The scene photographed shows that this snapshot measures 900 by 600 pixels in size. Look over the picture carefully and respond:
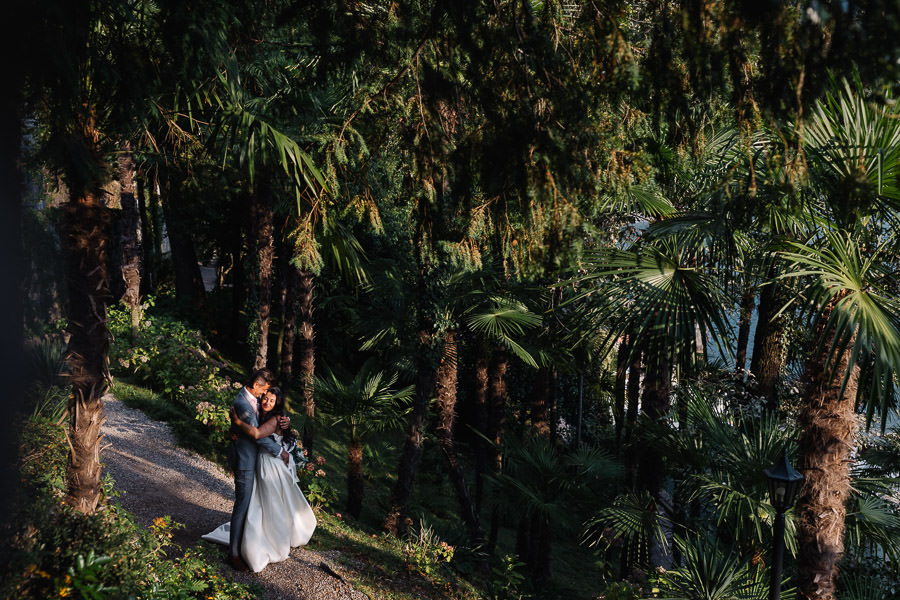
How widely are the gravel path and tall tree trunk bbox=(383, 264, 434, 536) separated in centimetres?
228

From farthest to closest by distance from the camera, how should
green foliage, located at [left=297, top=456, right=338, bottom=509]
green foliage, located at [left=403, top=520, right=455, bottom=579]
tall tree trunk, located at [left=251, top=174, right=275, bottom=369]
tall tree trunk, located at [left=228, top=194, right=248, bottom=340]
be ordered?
tall tree trunk, located at [left=228, top=194, right=248, bottom=340], tall tree trunk, located at [left=251, top=174, right=275, bottom=369], green foliage, located at [left=297, top=456, right=338, bottom=509], green foliage, located at [left=403, top=520, right=455, bottom=579]

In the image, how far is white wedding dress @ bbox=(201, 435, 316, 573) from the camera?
6168 mm

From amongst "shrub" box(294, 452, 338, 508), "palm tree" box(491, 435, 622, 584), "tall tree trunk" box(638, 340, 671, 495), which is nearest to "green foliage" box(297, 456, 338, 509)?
"shrub" box(294, 452, 338, 508)

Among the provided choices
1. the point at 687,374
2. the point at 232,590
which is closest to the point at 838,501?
the point at 687,374

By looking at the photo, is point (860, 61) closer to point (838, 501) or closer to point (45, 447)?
point (838, 501)

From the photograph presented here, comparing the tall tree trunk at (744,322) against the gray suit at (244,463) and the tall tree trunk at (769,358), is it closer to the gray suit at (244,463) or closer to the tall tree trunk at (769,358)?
the tall tree trunk at (769,358)

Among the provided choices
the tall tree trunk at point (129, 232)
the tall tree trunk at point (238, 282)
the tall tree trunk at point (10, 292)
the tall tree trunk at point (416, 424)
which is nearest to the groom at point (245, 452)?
the tall tree trunk at point (416, 424)

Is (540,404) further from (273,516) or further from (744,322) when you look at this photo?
(273,516)

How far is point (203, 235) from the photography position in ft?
63.0

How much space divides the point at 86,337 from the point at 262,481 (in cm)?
214

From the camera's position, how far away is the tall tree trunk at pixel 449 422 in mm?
9945

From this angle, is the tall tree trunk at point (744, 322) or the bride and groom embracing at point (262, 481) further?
the tall tree trunk at point (744, 322)

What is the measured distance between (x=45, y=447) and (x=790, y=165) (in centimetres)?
675

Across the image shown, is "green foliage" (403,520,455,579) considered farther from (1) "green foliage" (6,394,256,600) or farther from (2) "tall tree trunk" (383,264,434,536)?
(1) "green foliage" (6,394,256,600)
